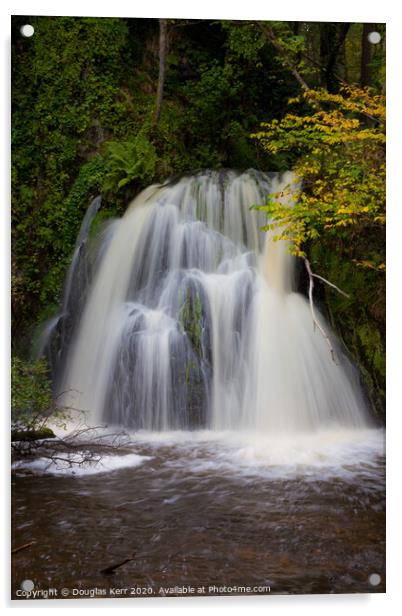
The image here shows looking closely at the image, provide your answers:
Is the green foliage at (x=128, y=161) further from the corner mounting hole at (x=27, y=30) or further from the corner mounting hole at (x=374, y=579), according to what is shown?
the corner mounting hole at (x=374, y=579)

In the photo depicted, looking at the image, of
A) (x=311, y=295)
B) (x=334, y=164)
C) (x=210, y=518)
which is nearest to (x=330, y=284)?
(x=311, y=295)

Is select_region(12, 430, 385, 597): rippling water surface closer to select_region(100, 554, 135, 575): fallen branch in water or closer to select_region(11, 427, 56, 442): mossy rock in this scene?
select_region(100, 554, 135, 575): fallen branch in water

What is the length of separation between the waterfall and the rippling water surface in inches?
10.2

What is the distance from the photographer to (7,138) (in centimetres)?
415

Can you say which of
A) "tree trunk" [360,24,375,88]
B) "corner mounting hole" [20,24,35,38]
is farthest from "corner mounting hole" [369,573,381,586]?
"corner mounting hole" [20,24,35,38]

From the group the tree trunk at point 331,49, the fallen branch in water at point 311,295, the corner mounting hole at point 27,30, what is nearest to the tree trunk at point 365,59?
the tree trunk at point 331,49

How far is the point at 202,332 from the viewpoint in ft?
15.8

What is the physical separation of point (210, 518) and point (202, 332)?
1367 millimetres

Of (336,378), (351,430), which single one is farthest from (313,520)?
(336,378)

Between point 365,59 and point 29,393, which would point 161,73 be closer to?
point 365,59

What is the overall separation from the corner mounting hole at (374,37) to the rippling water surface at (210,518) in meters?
2.64

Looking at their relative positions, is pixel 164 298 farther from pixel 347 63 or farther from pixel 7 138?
pixel 347 63

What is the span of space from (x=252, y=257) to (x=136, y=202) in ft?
3.54

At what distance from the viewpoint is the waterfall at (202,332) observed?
457 centimetres
